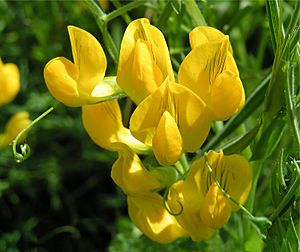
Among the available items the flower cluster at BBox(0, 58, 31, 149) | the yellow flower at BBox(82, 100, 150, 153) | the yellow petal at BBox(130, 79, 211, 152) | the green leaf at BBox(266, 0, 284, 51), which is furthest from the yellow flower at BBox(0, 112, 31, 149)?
the green leaf at BBox(266, 0, 284, 51)

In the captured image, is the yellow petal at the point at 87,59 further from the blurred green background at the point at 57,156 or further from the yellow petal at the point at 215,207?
the blurred green background at the point at 57,156

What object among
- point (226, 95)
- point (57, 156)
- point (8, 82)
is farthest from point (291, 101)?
point (57, 156)

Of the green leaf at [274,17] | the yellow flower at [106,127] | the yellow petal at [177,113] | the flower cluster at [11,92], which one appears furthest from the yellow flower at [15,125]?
the green leaf at [274,17]

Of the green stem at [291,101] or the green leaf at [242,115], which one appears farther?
the green leaf at [242,115]

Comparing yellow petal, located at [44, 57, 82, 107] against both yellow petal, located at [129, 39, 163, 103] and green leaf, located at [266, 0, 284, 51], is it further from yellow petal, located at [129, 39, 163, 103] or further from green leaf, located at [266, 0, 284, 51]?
green leaf, located at [266, 0, 284, 51]

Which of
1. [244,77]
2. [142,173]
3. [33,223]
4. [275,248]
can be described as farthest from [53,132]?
[275,248]
